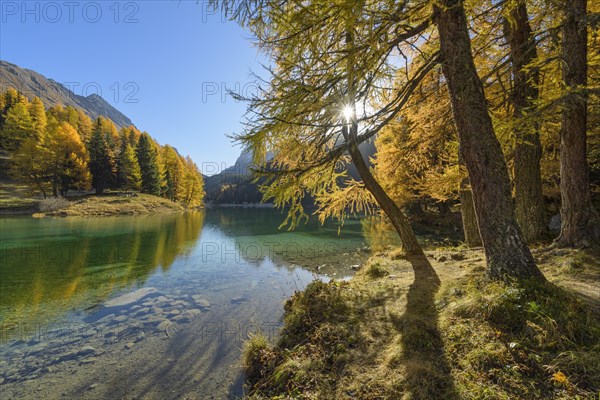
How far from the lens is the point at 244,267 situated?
12.4 meters

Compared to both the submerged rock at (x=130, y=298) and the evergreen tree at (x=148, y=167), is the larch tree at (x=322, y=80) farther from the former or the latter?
the evergreen tree at (x=148, y=167)

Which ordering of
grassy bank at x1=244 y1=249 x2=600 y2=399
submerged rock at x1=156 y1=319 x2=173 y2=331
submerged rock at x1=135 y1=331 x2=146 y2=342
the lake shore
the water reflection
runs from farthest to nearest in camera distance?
1. the lake shore
2. the water reflection
3. submerged rock at x1=156 y1=319 x2=173 y2=331
4. submerged rock at x1=135 y1=331 x2=146 y2=342
5. grassy bank at x1=244 y1=249 x2=600 y2=399

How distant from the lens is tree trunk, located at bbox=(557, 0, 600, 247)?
5719 millimetres

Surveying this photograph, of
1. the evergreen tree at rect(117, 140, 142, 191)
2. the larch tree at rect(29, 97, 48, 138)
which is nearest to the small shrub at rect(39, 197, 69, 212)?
the evergreen tree at rect(117, 140, 142, 191)

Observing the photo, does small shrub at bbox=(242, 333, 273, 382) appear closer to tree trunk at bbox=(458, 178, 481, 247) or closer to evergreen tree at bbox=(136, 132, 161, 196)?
tree trunk at bbox=(458, 178, 481, 247)

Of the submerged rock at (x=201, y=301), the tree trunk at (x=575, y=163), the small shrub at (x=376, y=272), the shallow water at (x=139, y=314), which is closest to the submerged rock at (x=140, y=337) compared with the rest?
the shallow water at (x=139, y=314)

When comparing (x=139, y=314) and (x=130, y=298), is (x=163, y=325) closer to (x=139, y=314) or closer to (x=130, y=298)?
(x=139, y=314)

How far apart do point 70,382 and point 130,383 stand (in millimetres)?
1047

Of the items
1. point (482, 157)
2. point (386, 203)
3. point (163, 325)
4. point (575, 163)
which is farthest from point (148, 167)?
point (575, 163)

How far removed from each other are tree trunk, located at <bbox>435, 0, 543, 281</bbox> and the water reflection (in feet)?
33.5

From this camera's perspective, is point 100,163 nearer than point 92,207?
No

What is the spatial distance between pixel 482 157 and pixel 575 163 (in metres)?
3.86

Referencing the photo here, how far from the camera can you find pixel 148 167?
2318 inches

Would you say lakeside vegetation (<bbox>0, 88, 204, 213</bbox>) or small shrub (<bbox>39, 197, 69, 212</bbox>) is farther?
lakeside vegetation (<bbox>0, 88, 204, 213</bbox>)
